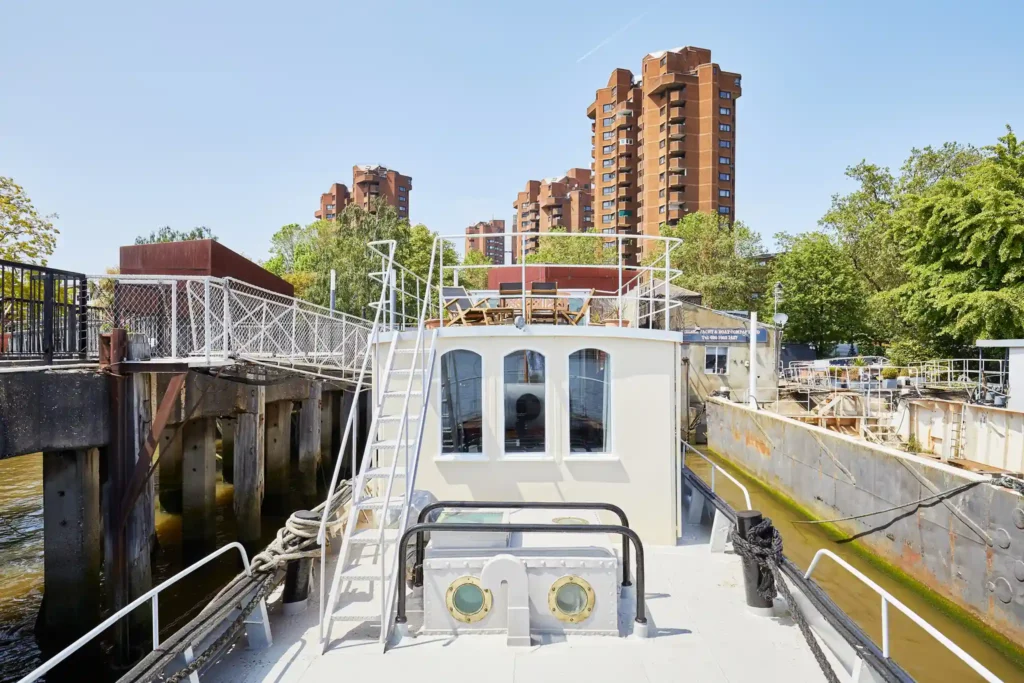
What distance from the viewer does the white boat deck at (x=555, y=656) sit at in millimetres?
4566

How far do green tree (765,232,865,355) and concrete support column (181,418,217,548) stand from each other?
35.5m

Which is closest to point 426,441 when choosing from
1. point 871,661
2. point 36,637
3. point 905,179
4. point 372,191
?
point 871,661

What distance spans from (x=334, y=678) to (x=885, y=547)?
11047 mm

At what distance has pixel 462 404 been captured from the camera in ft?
24.8

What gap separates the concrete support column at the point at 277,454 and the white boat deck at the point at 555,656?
40.3 feet

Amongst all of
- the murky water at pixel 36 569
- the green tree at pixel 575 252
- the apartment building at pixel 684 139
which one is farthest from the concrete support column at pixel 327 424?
the apartment building at pixel 684 139

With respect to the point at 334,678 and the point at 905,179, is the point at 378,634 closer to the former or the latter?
the point at 334,678

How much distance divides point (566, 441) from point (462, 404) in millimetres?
1319

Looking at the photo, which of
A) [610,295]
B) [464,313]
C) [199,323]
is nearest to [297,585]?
[464,313]

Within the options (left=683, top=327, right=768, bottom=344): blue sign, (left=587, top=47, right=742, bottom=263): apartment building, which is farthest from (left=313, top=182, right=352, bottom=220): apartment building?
(left=683, top=327, right=768, bottom=344): blue sign

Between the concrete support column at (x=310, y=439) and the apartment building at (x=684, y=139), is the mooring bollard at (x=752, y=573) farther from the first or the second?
the apartment building at (x=684, y=139)

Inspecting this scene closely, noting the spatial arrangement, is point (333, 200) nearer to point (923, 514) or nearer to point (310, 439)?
point (310, 439)

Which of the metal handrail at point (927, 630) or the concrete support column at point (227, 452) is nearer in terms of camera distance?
the metal handrail at point (927, 630)

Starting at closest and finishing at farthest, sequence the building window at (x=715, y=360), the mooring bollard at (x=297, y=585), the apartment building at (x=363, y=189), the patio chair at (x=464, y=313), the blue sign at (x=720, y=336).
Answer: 1. the mooring bollard at (x=297, y=585)
2. the patio chair at (x=464, y=313)
3. the blue sign at (x=720, y=336)
4. the building window at (x=715, y=360)
5. the apartment building at (x=363, y=189)
